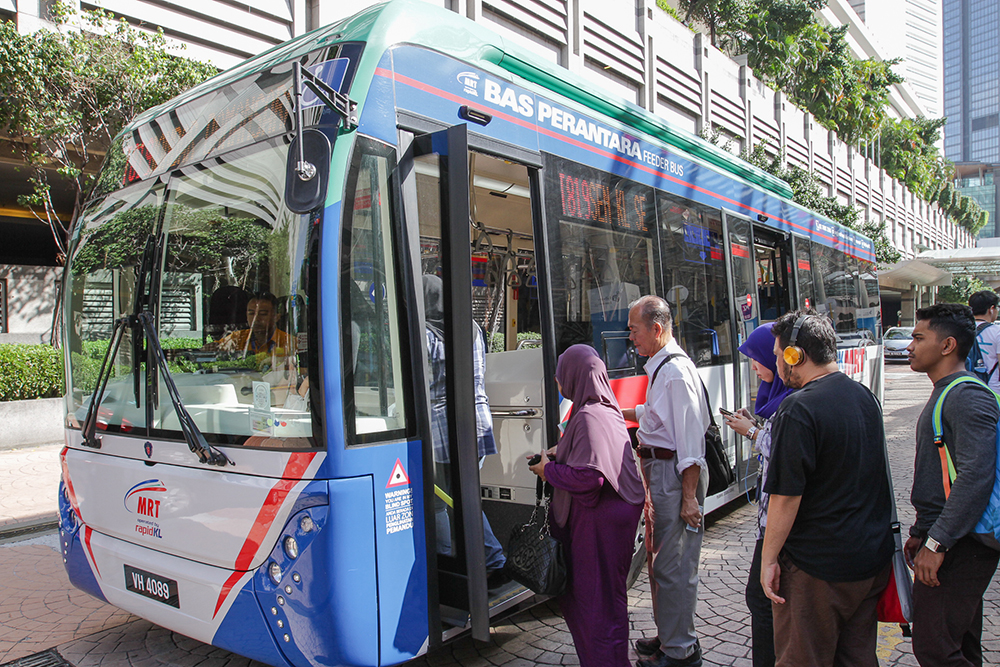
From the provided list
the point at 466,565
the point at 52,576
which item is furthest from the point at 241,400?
the point at 52,576

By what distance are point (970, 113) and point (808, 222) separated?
594ft

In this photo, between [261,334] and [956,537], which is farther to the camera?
[261,334]

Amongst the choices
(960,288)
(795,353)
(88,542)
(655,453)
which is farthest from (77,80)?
(960,288)

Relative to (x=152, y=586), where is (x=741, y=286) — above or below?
above

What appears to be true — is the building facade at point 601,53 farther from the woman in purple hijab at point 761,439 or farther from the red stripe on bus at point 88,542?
the red stripe on bus at point 88,542

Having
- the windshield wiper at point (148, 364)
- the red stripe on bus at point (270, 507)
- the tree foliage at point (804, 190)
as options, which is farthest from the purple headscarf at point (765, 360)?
the tree foliage at point (804, 190)

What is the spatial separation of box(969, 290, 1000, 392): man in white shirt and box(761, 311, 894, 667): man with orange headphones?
473 cm

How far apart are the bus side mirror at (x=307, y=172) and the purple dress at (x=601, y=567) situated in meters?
1.50

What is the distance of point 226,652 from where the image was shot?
3.90 m

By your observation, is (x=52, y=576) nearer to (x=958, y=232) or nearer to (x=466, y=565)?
(x=466, y=565)

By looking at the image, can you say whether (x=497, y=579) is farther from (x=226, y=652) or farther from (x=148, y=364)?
(x=148, y=364)

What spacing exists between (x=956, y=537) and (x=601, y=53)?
22514 mm

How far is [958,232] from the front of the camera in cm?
10231

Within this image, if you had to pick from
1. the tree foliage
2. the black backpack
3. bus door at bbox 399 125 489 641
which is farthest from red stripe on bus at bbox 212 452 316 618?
the tree foliage
